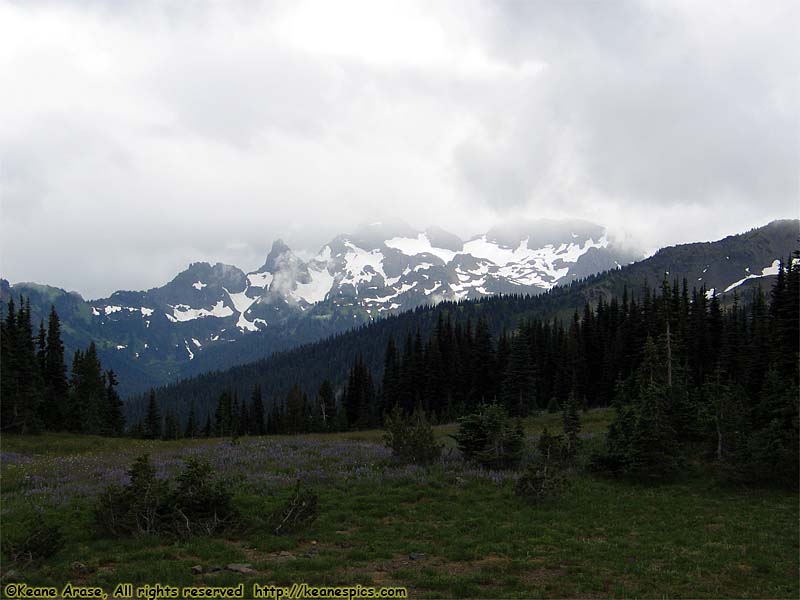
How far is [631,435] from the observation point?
27.4 m

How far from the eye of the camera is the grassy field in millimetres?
12820

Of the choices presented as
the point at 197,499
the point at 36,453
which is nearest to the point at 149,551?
the point at 197,499

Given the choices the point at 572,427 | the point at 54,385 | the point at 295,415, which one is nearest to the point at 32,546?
the point at 572,427

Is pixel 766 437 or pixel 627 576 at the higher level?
pixel 766 437

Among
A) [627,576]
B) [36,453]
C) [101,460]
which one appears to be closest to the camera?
[627,576]

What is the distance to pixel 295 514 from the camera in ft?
56.0

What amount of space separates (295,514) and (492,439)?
13.9 m

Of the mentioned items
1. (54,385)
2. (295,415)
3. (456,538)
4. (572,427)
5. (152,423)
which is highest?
(54,385)

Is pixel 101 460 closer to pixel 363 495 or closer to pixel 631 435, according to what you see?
pixel 363 495

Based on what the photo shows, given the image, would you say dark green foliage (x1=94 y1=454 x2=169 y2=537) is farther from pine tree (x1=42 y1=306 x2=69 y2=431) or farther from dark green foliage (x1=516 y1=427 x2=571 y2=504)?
pine tree (x1=42 y1=306 x2=69 y2=431)

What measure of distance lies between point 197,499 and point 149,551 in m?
2.42

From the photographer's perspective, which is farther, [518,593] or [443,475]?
[443,475]

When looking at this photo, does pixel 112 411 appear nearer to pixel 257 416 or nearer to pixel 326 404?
pixel 257 416

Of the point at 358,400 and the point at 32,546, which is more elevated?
the point at 32,546
